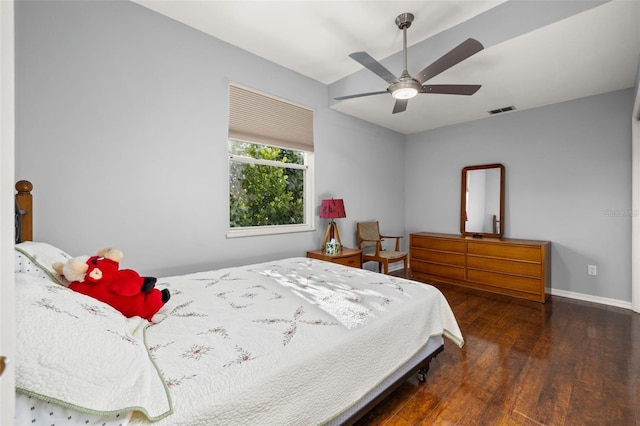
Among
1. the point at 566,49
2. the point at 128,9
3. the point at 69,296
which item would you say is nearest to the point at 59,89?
the point at 128,9

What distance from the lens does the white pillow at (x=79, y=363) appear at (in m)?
0.65

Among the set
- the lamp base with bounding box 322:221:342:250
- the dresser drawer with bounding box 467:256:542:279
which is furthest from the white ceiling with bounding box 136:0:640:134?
the dresser drawer with bounding box 467:256:542:279

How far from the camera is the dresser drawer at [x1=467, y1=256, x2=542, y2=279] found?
11.0ft

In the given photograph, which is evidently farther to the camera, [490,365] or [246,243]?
[246,243]

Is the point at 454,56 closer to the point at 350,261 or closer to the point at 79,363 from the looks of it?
the point at 350,261

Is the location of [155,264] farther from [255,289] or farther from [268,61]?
[268,61]

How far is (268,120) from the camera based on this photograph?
125 inches

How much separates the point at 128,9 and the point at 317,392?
3048 millimetres

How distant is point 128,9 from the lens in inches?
89.7

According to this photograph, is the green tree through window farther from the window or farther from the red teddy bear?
the red teddy bear

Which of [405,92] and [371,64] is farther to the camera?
[405,92]

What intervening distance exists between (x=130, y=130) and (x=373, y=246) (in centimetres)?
341

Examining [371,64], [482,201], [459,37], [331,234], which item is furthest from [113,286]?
[482,201]

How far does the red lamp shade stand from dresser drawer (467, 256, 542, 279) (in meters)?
1.97
